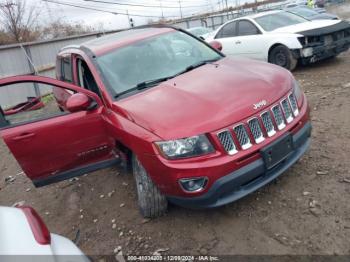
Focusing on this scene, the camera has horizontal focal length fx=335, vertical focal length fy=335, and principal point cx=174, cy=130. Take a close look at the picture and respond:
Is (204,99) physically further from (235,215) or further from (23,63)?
(23,63)

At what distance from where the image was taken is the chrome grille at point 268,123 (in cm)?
291

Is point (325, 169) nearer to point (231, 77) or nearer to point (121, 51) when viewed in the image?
point (231, 77)

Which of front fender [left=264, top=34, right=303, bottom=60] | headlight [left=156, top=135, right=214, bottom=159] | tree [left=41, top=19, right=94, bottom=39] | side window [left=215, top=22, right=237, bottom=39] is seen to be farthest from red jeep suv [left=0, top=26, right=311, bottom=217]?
tree [left=41, top=19, right=94, bottom=39]

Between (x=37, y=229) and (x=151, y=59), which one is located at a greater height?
(x=151, y=59)

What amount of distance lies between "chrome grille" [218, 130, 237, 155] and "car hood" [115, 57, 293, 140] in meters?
0.07

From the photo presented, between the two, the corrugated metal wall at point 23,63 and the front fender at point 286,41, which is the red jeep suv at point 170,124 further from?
the corrugated metal wall at point 23,63

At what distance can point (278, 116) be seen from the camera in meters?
3.04

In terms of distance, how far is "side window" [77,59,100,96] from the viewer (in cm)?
396

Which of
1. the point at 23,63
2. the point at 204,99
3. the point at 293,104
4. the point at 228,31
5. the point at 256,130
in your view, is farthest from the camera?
the point at 23,63

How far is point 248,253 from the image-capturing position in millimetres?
2719

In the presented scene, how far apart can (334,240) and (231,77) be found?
5.59 feet

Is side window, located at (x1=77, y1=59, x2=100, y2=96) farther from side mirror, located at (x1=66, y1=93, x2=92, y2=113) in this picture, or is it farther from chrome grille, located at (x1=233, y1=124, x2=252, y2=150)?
chrome grille, located at (x1=233, y1=124, x2=252, y2=150)

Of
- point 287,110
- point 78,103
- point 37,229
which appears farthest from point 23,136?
point 287,110

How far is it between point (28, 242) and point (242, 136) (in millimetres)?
1769
